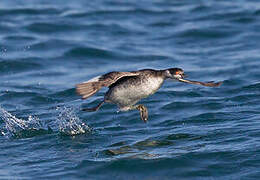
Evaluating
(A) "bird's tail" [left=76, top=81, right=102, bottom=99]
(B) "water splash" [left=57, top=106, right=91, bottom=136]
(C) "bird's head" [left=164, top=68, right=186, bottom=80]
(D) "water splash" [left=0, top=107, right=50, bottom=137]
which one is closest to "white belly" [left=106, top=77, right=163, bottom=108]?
(C) "bird's head" [left=164, top=68, right=186, bottom=80]

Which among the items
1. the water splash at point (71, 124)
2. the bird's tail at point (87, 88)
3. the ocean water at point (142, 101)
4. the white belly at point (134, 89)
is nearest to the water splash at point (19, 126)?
the ocean water at point (142, 101)

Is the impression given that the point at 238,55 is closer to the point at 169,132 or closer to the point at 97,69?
the point at 97,69

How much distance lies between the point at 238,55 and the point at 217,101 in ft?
14.7

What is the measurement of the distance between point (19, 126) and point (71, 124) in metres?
0.96

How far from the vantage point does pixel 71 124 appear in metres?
11.4

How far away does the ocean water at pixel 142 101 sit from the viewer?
934 centimetres

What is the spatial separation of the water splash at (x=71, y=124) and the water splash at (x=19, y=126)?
0.38m

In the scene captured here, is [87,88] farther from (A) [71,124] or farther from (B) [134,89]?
(A) [71,124]

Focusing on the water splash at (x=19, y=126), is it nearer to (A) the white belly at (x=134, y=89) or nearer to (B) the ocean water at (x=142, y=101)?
(B) the ocean water at (x=142, y=101)

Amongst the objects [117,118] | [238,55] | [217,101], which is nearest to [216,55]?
[238,55]

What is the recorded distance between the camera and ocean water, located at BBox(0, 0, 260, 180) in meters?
9.34

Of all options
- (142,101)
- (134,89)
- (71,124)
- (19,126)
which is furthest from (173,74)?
(142,101)

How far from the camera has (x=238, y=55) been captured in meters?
17.3

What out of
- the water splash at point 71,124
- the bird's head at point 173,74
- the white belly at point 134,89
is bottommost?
the water splash at point 71,124
